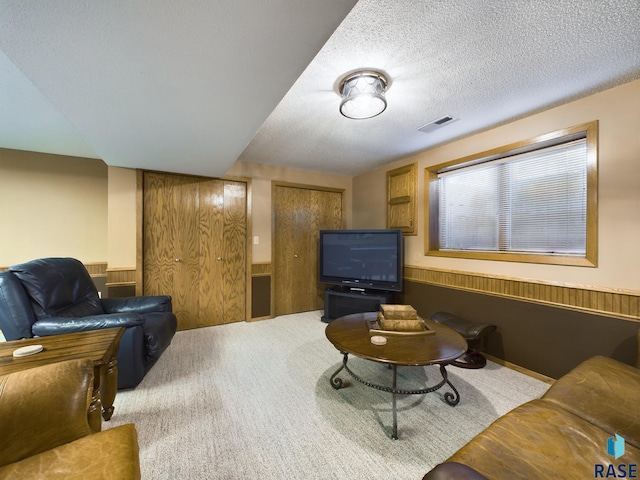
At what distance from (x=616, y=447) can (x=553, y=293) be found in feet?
4.65

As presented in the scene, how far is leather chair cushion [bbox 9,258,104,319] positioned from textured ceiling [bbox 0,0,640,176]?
109 centimetres

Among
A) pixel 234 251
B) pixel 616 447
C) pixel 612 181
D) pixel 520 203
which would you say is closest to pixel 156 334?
pixel 234 251

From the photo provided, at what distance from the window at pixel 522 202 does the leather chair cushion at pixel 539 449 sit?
1423 millimetres

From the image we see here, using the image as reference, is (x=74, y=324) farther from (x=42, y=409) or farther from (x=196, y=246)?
(x=196, y=246)

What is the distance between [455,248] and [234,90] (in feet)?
9.04

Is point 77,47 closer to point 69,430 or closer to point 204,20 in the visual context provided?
point 204,20

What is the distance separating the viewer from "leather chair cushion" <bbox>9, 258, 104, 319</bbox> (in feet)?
5.68

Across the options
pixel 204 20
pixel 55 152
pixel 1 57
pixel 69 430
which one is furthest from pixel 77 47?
pixel 55 152

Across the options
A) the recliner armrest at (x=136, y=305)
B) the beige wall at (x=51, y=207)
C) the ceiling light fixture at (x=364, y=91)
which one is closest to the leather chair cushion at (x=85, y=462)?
the recliner armrest at (x=136, y=305)

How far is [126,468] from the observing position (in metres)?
0.74

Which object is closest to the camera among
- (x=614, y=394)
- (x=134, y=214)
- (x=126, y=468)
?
(x=126, y=468)

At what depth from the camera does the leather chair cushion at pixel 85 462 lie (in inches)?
28.0

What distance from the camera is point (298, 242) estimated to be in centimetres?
379

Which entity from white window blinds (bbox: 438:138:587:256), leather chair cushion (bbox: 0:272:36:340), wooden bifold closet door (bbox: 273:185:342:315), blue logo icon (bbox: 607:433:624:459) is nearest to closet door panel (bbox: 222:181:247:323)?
wooden bifold closet door (bbox: 273:185:342:315)
